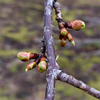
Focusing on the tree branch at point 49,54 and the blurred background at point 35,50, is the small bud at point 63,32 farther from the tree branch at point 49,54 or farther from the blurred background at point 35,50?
the blurred background at point 35,50

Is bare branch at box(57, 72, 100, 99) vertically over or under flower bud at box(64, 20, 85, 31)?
under

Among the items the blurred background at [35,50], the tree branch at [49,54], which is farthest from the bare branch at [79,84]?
the blurred background at [35,50]

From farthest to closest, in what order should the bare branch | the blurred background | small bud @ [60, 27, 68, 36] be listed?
the blurred background
small bud @ [60, 27, 68, 36]
the bare branch

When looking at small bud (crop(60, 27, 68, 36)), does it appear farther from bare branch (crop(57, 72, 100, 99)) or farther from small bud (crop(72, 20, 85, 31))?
bare branch (crop(57, 72, 100, 99))

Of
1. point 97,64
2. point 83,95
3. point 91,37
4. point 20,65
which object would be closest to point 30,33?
point 20,65

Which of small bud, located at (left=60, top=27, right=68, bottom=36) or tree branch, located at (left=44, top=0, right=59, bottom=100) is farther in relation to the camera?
small bud, located at (left=60, top=27, right=68, bottom=36)

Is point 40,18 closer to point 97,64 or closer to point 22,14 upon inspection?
point 22,14

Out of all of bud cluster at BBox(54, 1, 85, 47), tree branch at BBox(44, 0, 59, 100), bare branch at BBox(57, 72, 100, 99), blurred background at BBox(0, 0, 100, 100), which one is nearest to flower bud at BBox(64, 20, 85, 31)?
bud cluster at BBox(54, 1, 85, 47)

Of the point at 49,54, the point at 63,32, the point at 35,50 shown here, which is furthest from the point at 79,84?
the point at 35,50

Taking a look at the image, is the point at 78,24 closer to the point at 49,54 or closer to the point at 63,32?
the point at 63,32
